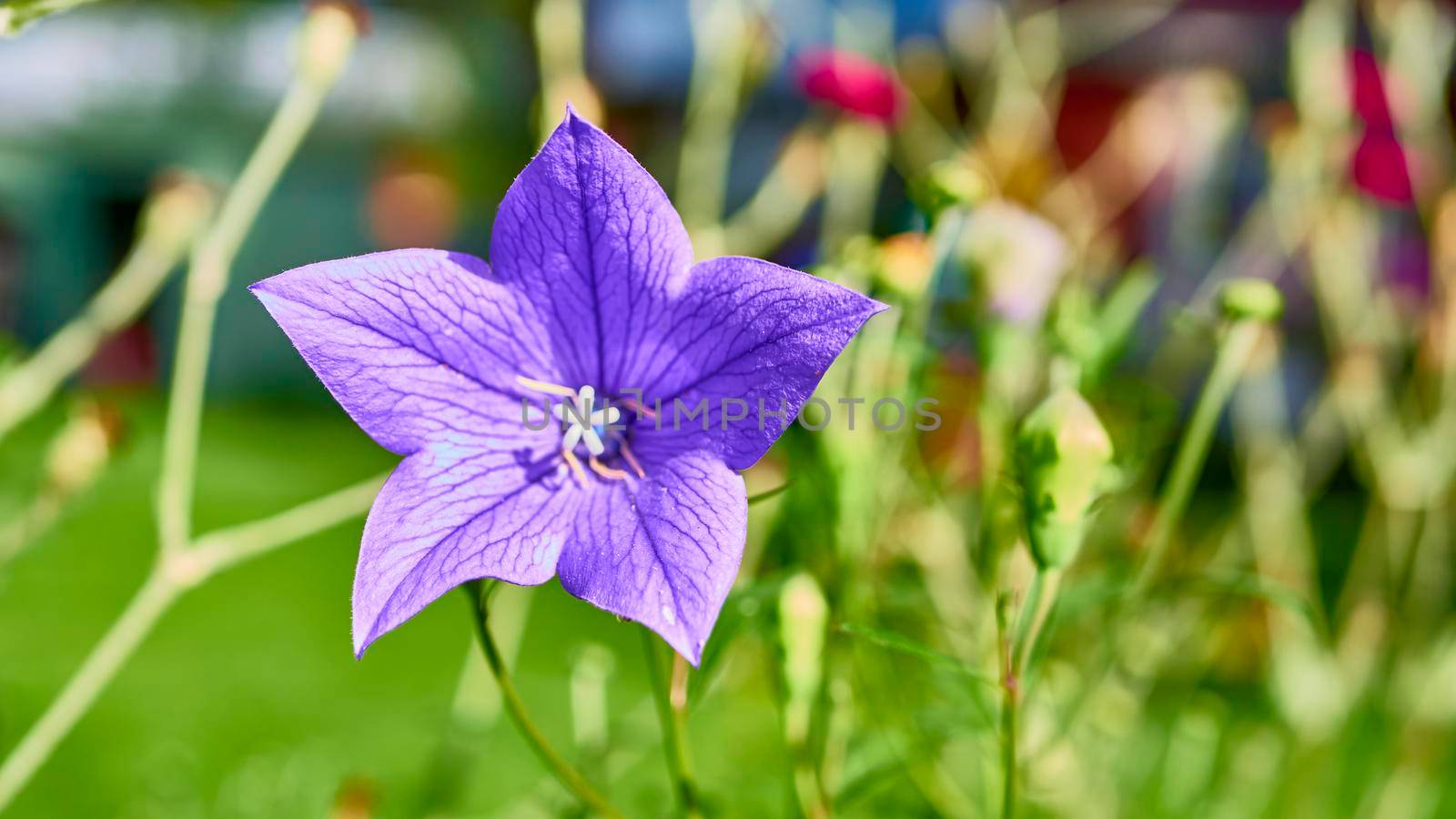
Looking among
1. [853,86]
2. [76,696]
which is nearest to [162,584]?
[76,696]

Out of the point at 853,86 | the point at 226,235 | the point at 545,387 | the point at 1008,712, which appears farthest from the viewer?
the point at 853,86

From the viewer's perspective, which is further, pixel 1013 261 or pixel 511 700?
pixel 1013 261

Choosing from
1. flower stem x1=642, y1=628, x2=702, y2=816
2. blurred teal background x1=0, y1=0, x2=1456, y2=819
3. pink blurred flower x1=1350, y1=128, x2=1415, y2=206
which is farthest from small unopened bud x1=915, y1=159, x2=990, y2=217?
pink blurred flower x1=1350, y1=128, x2=1415, y2=206

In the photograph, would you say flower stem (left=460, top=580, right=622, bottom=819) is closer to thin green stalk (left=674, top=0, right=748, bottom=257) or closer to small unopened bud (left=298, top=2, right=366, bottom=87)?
small unopened bud (left=298, top=2, right=366, bottom=87)

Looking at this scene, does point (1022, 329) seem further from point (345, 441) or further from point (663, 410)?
point (345, 441)

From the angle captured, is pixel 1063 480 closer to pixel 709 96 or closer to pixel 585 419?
pixel 585 419

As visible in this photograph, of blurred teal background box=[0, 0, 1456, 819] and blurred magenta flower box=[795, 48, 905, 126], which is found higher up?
blurred magenta flower box=[795, 48, 905, 126]

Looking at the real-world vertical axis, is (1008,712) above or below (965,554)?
above
